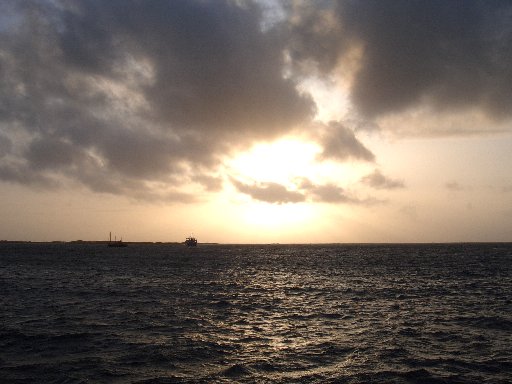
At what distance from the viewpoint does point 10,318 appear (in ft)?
109

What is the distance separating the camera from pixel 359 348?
24.5 metres

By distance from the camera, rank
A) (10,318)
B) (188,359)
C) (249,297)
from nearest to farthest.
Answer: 1. (188,359)
2. (10,318)
3. (249,297)

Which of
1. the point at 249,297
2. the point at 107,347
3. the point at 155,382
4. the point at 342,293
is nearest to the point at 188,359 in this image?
the point at 155,382

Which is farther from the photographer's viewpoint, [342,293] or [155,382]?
[342,293]

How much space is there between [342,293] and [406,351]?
89.5ft

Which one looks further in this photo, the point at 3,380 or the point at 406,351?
the point at 406,351

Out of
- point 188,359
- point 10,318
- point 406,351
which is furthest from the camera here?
point 10,318

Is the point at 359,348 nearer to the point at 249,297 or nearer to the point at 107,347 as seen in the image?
the point at 107,347

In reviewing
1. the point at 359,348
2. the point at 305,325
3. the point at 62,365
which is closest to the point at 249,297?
the point at 305,325

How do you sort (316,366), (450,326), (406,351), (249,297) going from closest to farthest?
1. (316,366)
2. (406,351)
3. (450,326)
4. (249,297)

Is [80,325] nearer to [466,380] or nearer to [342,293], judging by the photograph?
[466,380]

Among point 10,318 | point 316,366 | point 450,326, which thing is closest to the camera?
point 316,366

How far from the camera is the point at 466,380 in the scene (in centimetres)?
1912

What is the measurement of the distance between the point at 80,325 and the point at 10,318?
7.07 meters
